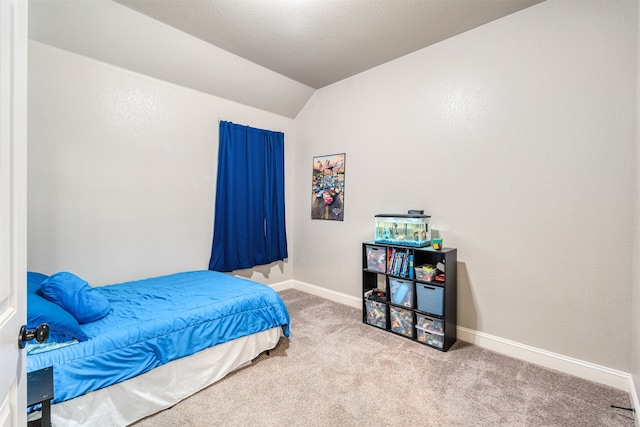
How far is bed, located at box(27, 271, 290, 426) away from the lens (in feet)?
5.04

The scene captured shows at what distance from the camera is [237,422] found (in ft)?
5.65

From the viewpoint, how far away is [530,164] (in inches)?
94.3

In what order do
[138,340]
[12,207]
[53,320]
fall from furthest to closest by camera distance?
[138,340] → [53,320] → [12,207]

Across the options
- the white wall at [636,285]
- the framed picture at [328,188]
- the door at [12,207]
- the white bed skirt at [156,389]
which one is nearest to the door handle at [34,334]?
the door at [12,207]

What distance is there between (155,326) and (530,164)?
9.84 feet

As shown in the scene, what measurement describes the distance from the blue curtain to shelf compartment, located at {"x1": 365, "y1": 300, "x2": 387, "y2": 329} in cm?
156

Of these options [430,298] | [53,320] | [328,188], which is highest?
[328,188]

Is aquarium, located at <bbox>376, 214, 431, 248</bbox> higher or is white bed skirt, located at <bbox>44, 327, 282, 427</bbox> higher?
aquarium, located at <bbox>376, 214, 431, 248</bbox>

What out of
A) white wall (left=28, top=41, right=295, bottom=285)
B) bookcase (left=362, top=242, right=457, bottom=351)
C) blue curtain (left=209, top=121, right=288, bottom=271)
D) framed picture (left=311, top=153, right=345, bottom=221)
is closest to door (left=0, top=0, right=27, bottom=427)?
white wall (left=28, top=41, right=295, bottom=285)

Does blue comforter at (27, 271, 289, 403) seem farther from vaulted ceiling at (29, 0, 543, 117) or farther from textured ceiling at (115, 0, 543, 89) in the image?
textured ceiling at (115, 0, 543, 89)

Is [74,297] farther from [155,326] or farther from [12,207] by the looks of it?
[12,207]

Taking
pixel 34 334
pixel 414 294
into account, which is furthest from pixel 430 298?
pixel 34 334

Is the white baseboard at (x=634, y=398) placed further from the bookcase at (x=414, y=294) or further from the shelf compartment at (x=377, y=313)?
the shelf compartment at (x=377, y=313)

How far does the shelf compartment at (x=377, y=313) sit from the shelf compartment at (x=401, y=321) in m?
0.07
